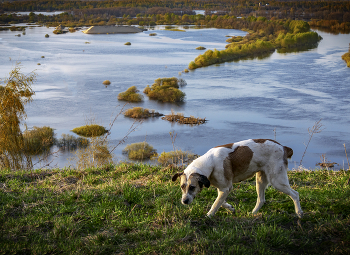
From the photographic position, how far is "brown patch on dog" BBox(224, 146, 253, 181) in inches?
177

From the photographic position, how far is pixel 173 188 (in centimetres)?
589

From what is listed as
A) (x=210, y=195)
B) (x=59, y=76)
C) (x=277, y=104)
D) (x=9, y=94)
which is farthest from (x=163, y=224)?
(x=59, y=76)

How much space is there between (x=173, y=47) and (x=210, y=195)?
285 feet

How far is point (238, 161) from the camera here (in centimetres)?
450

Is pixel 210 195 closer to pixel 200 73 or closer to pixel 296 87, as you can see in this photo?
pixel 296 87

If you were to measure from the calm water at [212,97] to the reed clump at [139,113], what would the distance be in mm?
819

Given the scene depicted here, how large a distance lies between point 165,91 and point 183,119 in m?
10.6

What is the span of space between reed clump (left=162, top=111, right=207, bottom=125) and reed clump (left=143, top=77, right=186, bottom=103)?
686 cm

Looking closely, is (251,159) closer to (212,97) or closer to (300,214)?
(300,214)

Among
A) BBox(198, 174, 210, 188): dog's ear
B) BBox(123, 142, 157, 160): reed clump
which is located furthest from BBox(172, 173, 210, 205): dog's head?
BBox(123, 142, 157, 160): reed clump

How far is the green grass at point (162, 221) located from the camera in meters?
3.80

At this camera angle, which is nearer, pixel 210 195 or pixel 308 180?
pixel 210 195

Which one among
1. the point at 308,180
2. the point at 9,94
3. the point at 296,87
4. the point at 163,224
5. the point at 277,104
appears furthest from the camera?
the point at 296,87

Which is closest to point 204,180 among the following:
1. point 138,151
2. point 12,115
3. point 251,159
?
point 251,159
